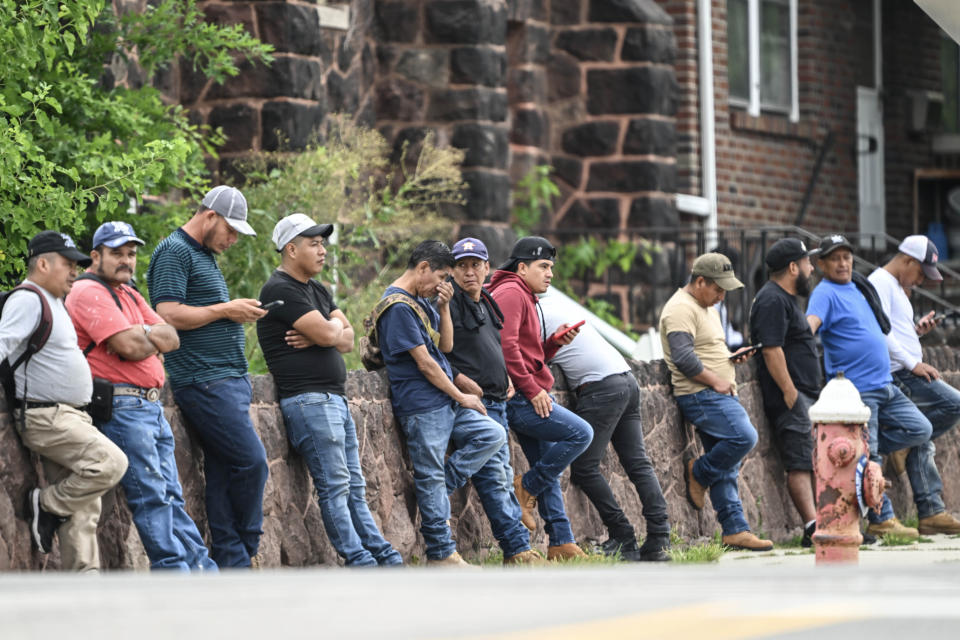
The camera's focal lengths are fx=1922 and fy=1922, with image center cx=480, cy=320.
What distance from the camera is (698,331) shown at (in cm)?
1098

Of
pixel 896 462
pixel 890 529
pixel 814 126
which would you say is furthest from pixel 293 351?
pixel 814 126

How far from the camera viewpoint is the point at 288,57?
13.8m

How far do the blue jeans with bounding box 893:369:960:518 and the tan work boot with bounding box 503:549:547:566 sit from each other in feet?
12.6

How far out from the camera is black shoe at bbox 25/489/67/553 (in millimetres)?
7297

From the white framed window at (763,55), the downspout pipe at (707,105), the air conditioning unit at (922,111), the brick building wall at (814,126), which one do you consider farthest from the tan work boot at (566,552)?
the air conditioning unit at (922,111)

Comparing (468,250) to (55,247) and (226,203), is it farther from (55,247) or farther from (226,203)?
(55,247)

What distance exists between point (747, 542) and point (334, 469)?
3393 millimetres

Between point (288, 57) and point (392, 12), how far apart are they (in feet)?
8.59

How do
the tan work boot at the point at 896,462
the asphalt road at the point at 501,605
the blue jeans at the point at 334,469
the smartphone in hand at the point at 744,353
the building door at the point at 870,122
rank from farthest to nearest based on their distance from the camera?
the building door at the point at 870,122
the tan work boot at the point at 896,462
the smartphone in hand at the point at 744,353
the blue jeans at the point at 334,469
the asphalt road at the point at 501,605

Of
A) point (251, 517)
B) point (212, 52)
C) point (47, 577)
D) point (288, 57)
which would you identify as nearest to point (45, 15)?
point (212, 52)

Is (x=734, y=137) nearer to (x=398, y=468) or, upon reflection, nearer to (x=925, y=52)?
(x=925, y=52)

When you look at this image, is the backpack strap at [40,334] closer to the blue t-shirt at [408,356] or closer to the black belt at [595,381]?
the blue t-shirt at [408,356]

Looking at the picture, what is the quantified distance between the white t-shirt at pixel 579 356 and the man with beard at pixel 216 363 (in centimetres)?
263

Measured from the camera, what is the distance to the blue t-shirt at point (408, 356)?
908 cm
